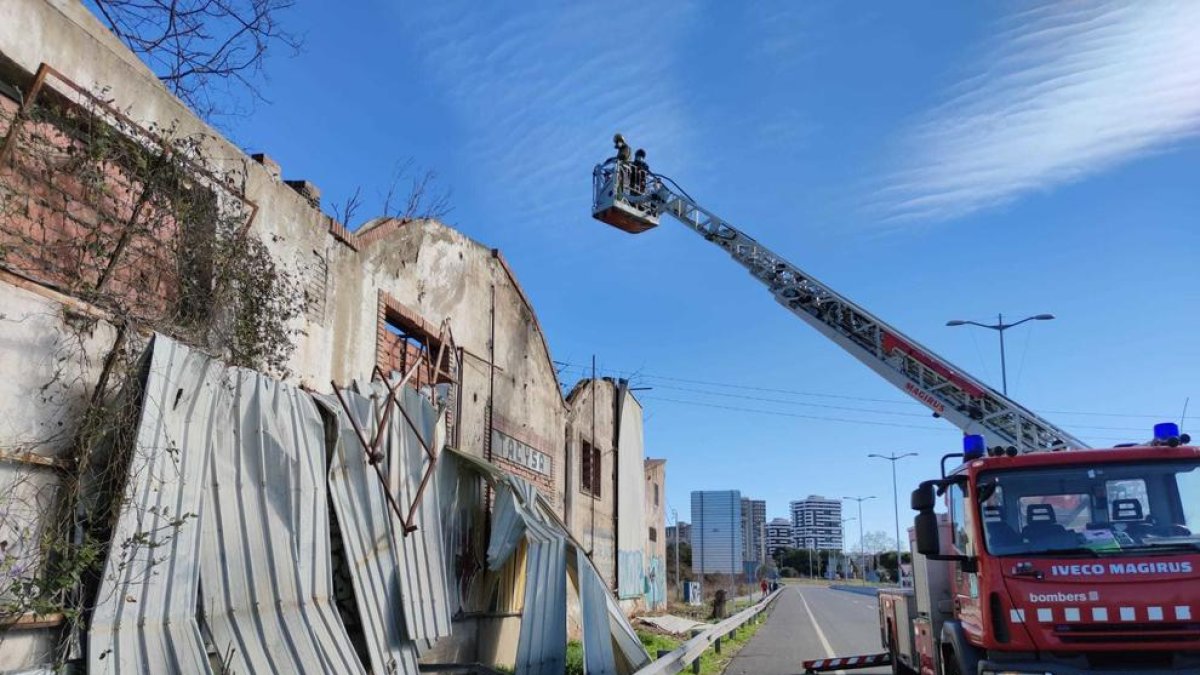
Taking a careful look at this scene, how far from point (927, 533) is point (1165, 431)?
90.2 inches

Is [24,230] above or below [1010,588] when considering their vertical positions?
above

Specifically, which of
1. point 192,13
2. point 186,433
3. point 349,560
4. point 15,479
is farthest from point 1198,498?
point 192,13

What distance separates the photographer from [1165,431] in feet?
25.0

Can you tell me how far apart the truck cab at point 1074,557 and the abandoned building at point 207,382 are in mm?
4644

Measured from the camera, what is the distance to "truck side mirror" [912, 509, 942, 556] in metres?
7.52

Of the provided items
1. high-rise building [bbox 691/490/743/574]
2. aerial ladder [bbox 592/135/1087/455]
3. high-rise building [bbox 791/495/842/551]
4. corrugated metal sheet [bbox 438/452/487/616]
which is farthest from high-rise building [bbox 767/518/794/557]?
corrugated metal sheet [bbox 438/452/487/616]

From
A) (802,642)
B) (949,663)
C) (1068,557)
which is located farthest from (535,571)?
(802,642)

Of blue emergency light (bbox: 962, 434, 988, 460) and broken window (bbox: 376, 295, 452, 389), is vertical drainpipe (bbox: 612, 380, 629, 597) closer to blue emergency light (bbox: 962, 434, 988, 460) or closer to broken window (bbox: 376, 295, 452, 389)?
broken window (bbox: 376, 295, 452, 389)

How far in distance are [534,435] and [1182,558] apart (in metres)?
11.2

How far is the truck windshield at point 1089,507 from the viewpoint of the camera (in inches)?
275

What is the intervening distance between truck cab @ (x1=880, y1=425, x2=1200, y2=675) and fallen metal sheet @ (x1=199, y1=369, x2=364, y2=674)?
529 centimetres

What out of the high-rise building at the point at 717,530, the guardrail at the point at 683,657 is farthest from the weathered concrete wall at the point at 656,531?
the guardrail at the point at 683,657

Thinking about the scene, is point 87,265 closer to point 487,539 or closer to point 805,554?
point 487,539

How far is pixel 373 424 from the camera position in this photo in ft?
29.6
